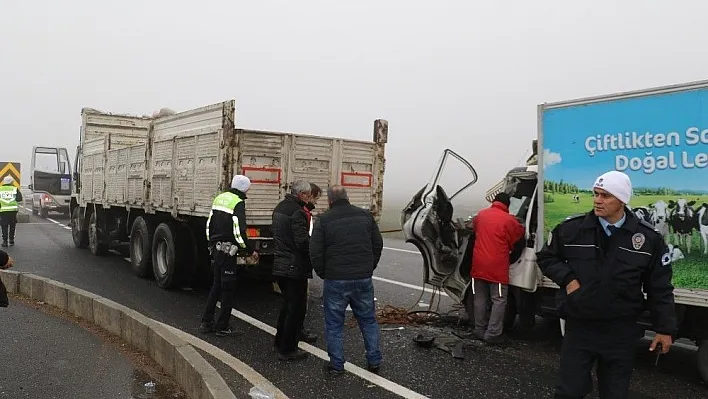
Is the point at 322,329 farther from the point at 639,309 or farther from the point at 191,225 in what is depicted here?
the point at 639,309

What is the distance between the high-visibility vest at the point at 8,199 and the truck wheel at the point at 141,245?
219 inches

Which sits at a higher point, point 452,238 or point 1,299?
point 452,238

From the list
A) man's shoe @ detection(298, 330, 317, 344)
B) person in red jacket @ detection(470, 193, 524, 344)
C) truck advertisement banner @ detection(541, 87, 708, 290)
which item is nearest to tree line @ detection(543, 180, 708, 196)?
truck advertisement banner @ detection(541, 87, 708, 290)

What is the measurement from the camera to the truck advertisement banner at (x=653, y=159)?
4.71 metres

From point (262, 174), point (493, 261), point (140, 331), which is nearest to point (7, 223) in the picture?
point (262, 174)

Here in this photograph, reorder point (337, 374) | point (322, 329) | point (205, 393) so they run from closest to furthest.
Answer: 1. point (205, 393)
2. point (337, 374)
3. point (322, 329)

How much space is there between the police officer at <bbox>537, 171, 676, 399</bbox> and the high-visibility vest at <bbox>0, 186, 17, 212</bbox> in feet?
46.5

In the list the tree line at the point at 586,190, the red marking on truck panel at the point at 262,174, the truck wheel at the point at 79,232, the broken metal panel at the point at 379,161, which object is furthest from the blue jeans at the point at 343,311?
the truck wheel at the point at 79,232

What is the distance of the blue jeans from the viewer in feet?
16.9

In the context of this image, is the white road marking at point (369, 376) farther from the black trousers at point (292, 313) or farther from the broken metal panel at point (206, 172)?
the broken metal panel at point (206, 172)

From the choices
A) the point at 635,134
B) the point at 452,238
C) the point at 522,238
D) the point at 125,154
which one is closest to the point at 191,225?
the point at 125,154

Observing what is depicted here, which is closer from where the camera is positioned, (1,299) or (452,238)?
(1,299)

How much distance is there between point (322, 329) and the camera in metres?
6.72

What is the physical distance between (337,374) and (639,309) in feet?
8.89
